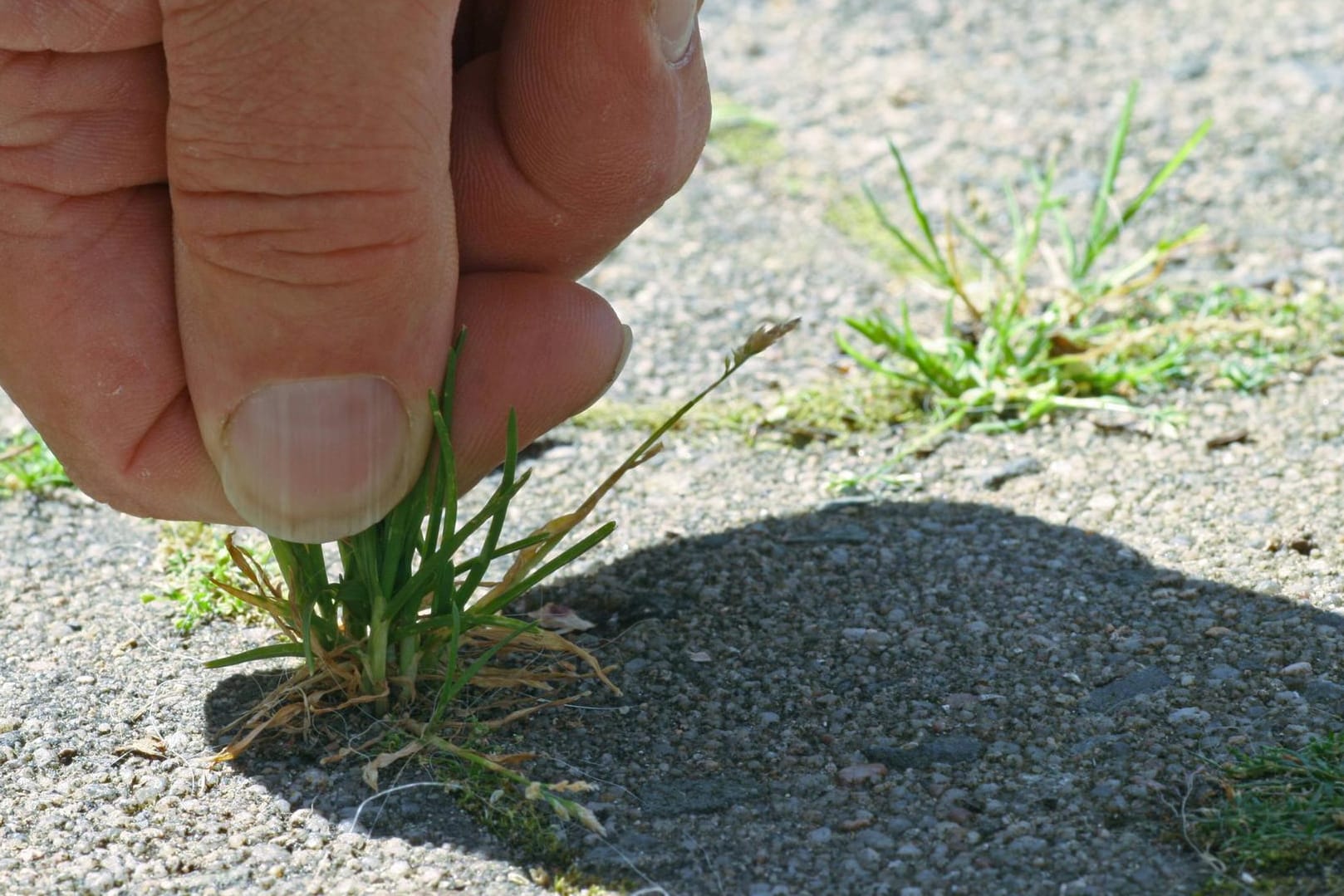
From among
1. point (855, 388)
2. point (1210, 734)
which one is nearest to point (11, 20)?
point (1210, 734)

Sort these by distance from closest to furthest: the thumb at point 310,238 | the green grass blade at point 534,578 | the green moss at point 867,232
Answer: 1. the thumb at point 310,238
2. the green grass blade at point 534,578
3. the green moss at point 867,232

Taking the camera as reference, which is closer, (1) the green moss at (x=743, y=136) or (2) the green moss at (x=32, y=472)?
(2) the green moss at (x=32, y=472)

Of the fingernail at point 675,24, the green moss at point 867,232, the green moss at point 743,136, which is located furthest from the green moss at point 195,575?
the green moss at point 743,136

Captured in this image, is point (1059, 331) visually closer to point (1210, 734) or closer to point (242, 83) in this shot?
point (1210, 734)

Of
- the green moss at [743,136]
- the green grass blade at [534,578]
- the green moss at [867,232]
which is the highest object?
the green grass blade at [534,578]

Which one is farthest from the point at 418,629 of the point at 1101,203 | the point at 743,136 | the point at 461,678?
the point at 743,136

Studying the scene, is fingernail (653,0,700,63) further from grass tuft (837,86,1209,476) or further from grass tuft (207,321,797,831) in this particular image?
grass tuft (837,86,1209,476)

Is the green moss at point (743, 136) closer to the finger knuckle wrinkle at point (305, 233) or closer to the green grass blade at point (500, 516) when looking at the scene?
the green grass blade at point (500, 516)

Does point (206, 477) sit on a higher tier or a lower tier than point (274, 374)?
lower
